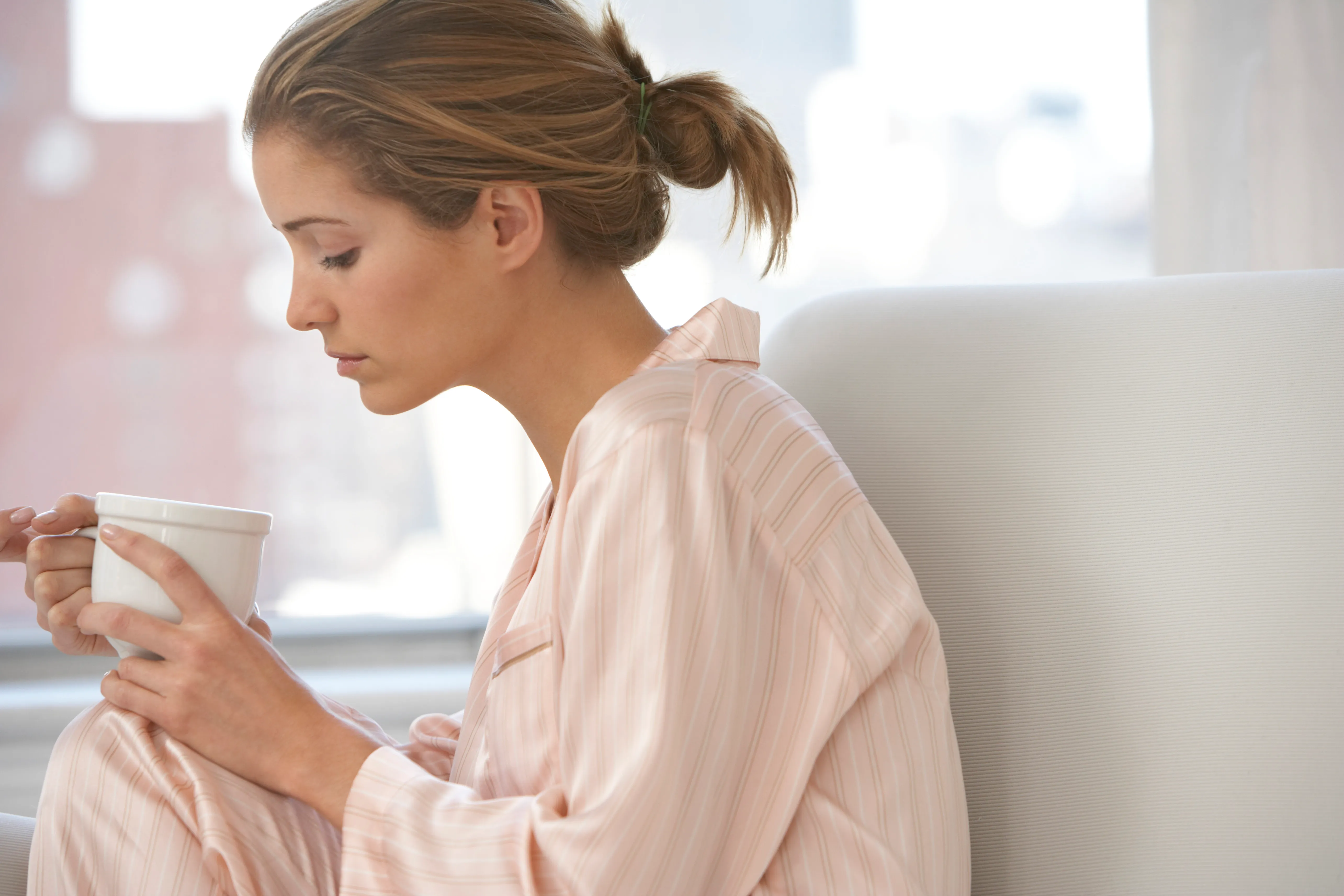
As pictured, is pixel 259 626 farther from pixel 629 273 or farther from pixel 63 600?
pixel 629 273

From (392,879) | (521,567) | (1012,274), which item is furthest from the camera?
(1012,274)

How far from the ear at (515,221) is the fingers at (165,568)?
0.30 metres

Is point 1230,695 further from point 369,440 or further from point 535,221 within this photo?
point 369,440

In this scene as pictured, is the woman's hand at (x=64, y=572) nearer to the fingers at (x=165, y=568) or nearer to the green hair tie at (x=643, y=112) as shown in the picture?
the fingers at (x=165, y=568)

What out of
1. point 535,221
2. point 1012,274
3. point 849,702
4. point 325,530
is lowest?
point 325,530

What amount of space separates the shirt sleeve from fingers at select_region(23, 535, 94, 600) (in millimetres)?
290

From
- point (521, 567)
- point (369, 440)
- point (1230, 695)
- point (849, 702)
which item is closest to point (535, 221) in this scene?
point (521, 567)

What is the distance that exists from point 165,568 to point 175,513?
35mm

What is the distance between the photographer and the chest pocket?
76 centimetres

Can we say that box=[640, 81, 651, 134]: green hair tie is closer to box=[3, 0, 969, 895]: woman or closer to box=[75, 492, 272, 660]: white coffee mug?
box=[3, 0, 969, 895]: woman

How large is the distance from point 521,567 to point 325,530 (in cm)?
82

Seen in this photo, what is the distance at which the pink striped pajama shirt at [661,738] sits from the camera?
2.13ft

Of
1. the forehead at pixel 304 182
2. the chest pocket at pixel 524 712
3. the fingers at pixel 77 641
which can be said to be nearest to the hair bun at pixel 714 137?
the forehead at pixel 304 182

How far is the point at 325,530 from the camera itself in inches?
67.2
